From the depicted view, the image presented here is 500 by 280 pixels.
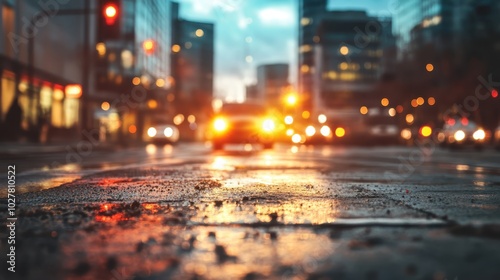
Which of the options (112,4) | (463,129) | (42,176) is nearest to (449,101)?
(463,129)

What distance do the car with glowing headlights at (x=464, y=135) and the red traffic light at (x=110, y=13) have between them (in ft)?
62.8

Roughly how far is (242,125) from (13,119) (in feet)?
33.6

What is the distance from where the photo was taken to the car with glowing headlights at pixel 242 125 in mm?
21953

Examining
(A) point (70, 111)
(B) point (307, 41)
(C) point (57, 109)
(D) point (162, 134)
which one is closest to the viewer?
(C) point (57, 109)

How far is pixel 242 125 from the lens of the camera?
22031mm

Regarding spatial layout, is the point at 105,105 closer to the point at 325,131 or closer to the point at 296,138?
the point at 296,138

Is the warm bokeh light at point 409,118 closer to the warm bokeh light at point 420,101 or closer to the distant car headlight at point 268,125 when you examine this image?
the warm bokeh light at point 420,101

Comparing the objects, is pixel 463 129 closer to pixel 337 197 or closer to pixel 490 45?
pixel 490 45

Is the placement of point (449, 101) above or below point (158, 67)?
below

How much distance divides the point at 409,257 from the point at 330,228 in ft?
2.66

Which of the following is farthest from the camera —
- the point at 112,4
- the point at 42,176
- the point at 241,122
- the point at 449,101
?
the point at 449,101

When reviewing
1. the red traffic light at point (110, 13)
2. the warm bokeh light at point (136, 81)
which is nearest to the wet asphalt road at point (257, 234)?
the red traffic light at point (110, 13)

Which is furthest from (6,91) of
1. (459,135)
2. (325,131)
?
(459,135)

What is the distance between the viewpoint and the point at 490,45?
43.2 meters
